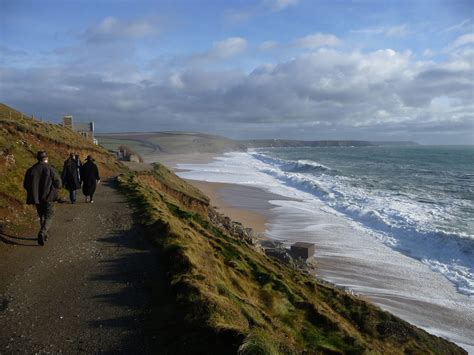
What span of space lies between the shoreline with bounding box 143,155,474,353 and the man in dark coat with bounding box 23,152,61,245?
933 cm

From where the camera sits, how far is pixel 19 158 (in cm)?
1493

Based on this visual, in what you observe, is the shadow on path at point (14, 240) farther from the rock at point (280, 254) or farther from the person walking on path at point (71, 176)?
the rock at point (280, 254)

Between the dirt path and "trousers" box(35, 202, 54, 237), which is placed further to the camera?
"trousers" box(35, 202, 54, 237)

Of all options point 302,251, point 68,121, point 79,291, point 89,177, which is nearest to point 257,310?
point 79,291

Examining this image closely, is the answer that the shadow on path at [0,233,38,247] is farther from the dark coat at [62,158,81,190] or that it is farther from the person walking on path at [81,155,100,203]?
the person walking on path at [81,155,100,203]

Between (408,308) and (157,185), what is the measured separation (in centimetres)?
1382

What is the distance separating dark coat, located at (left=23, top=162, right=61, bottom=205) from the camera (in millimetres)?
7965

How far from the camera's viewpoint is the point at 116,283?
21.3 ft

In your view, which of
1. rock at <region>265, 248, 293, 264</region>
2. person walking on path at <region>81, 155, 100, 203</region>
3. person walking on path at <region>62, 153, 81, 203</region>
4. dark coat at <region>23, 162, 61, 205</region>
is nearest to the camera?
dark coat at <region>23, 162, 61, 205</region>

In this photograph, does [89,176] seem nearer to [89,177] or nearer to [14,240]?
[89,177]

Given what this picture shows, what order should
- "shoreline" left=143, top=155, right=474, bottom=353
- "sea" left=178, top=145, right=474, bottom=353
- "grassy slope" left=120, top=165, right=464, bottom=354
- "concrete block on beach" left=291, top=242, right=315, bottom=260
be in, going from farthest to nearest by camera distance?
1. "concrete block on beach" left=291, top=242, right=315, bottom=260
2. "sea" left=178, top=145, right=474, bottom=353
3. "shoreline" left=143, top=155, right=474, bottom=353
4. "grassy slope" left=120, top=165, right=464, bottom=354

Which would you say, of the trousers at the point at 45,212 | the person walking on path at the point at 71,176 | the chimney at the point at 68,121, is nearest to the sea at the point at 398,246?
the person walking on path at the point at 71,176

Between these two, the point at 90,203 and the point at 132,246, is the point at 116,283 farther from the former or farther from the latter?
the point at 90,203

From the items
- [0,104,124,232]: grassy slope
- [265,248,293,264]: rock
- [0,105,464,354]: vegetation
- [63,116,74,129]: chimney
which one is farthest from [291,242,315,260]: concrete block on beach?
[63,116,74,129]: chimney
